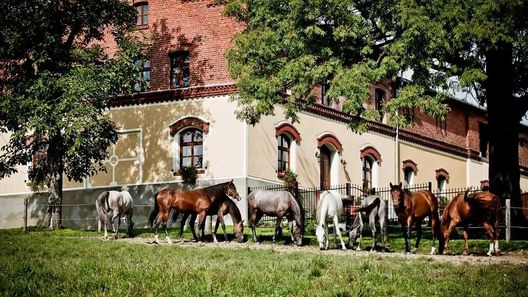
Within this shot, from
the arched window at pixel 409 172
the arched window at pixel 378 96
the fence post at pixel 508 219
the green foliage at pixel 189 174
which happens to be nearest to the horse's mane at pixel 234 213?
the fence post at pixel 508 219

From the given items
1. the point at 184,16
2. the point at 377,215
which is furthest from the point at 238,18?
the point at 377,215

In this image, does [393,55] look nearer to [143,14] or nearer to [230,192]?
[230,192]

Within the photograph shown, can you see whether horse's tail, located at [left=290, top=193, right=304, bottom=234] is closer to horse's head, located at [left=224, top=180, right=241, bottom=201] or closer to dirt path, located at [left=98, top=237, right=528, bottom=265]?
dirt path, located at [left=98, top=237, right=528, bottom=265]

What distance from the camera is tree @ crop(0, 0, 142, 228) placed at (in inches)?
1122

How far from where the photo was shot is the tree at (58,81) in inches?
1122

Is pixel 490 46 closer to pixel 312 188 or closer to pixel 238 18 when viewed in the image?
pixel 238 18

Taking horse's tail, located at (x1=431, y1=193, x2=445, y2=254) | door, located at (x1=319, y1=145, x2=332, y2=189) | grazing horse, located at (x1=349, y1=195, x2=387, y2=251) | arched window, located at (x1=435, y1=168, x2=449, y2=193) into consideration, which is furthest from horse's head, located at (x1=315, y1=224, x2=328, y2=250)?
arched window, located at (x1=435, y1=168, x2=449, y2=193)

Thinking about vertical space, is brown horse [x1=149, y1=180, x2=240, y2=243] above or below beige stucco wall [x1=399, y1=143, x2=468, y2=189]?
below

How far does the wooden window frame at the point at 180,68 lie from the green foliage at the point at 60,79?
11.4 ft

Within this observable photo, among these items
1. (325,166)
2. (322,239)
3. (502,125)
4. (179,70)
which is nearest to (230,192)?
(322,239)

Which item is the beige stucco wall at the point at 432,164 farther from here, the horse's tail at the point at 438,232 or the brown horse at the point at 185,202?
the horse's tail at the point at 438,232

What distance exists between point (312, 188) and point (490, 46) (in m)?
13.7

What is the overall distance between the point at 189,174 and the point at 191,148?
Result: 1419mm

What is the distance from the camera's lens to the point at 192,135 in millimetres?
34031
